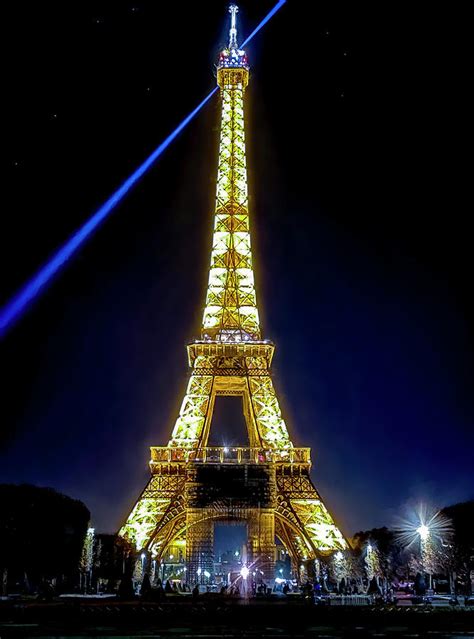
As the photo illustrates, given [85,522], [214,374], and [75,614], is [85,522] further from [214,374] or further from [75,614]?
[75,614]

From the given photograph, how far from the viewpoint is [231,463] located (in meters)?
52.6

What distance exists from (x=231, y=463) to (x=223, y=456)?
161 cm

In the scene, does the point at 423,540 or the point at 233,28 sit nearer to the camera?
the point at 423,540

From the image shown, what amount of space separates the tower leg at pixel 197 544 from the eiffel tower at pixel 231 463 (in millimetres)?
70

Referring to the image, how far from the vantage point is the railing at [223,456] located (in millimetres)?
52781

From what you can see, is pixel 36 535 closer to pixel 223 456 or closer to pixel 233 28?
pixel 223 456

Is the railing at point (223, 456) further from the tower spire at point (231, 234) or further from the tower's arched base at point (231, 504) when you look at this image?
the tower spire at point (231, 234)

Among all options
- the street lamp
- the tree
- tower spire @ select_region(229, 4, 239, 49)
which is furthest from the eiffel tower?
tower spire @ select_region(229, 4, 239, 49)

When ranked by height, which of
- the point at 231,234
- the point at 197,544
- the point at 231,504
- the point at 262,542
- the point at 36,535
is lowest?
the point at 36,535

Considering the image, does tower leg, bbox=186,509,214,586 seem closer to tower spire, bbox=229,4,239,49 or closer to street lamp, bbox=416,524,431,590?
street lamp, bbox=416,524,431,590

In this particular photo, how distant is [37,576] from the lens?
41.2 meters

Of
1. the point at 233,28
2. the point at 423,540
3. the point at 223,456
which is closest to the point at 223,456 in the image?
the point at 223,456

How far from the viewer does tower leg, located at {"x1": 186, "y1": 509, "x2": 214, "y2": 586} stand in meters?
50.1

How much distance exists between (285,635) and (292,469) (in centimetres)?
3834
